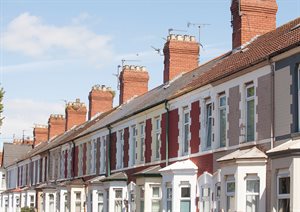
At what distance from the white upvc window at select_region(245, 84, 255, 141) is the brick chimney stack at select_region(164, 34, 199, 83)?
47.7 feet

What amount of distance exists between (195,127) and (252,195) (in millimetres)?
5743

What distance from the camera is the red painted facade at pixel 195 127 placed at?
81.1ft

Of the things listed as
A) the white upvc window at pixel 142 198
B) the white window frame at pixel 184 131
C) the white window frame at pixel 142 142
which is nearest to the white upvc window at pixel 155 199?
the white upvc window at pixel 142 198

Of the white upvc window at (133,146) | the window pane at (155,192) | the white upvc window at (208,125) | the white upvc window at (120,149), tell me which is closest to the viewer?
the white upvc window at (208,125)

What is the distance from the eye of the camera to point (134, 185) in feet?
102

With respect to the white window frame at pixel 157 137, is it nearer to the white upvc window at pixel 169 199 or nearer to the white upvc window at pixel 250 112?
the white upvc window at pixel 169 199

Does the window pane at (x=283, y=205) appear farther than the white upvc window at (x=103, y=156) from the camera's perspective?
No

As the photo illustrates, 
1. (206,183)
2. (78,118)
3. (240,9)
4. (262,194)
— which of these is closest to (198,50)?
(240,9)

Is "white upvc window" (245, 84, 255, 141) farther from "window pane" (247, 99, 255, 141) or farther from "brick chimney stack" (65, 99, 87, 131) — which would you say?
"brick chimney stack" (65, 99, 87, 131)

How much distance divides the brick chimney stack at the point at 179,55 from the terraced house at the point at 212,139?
54 mm

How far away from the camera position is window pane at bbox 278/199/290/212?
17670mm

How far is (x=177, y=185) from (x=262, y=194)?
606 centimetres

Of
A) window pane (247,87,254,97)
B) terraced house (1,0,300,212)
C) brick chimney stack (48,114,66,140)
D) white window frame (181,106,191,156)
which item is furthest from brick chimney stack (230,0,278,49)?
brick chimney stack (48,114,66,140)

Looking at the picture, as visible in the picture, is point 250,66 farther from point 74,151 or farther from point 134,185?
point 74,151
